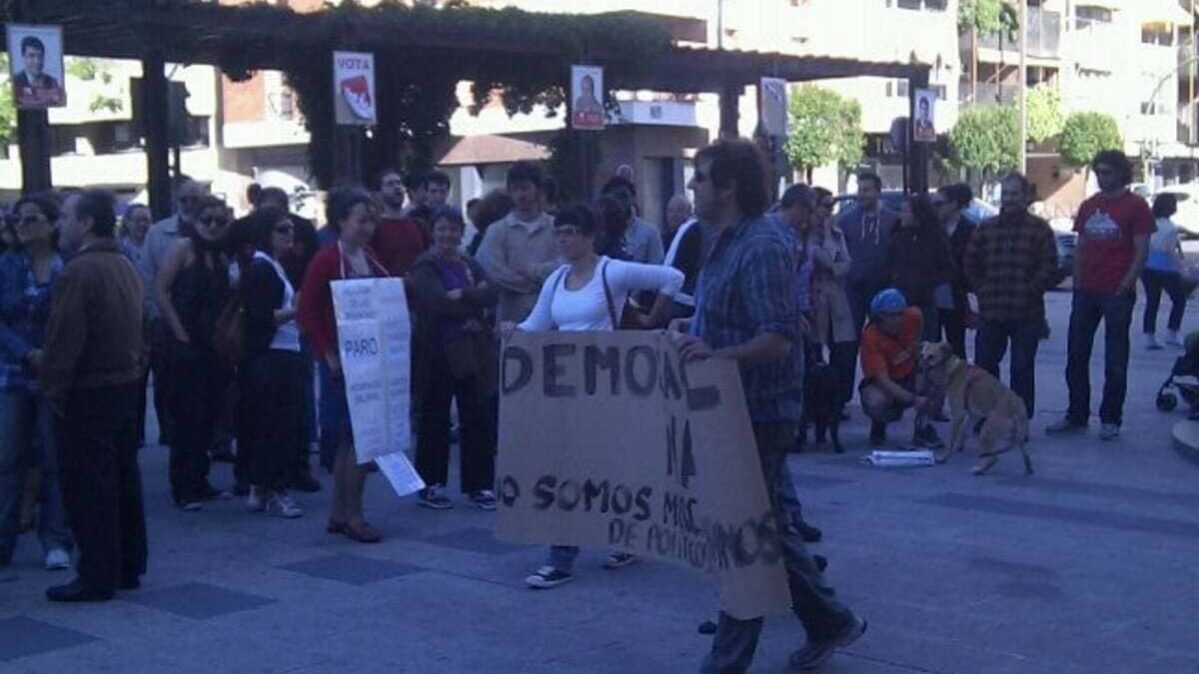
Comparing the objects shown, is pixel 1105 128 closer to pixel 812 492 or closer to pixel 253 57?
pixel 253 57

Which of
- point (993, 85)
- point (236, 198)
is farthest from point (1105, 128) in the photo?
point (236, 198)

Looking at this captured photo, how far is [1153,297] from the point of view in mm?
20500

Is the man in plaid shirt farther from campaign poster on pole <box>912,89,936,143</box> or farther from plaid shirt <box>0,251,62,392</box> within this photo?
campaign poster on pole <box>912,89,936,143</box>

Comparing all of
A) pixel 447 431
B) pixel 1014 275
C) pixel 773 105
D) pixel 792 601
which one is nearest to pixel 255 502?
pixel 447 431

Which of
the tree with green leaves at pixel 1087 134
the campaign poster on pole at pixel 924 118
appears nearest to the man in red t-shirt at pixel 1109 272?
the campaign poster on pole at pixel 924 118

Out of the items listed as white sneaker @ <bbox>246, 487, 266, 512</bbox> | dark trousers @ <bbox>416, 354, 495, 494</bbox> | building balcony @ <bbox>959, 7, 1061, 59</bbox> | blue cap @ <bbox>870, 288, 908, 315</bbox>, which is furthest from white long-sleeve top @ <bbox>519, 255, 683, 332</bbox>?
building balcony @ <bbox>959, 7, 1061, 59</bbox>

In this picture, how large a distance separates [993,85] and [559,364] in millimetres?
59841

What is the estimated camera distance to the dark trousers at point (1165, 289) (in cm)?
2000

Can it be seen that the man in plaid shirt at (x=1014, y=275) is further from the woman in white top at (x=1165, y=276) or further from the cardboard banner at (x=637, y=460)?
the woman in white top at (x=1165, y=276)

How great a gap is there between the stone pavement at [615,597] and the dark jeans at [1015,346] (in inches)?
76.5

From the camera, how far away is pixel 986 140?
58.5 metres

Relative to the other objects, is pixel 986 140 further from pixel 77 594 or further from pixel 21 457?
pixel 77 594

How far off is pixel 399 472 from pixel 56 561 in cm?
173

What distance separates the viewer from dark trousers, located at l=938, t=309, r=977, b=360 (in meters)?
14.1
